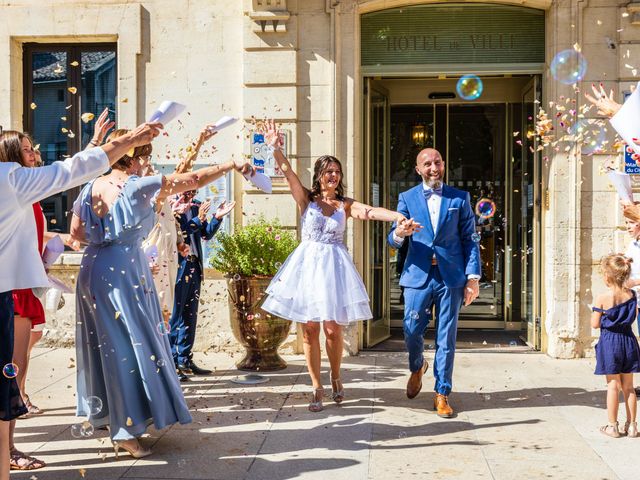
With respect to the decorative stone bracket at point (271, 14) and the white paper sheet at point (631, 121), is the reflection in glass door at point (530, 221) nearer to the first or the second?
the decorative stone bracket at point (271, 14)

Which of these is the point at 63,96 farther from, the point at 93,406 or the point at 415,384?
the point at 415,384

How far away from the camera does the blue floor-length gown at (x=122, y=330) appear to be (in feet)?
15.3

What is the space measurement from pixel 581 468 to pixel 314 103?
520 cm

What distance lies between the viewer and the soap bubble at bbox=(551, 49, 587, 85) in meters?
8.28

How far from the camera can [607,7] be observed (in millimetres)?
8227

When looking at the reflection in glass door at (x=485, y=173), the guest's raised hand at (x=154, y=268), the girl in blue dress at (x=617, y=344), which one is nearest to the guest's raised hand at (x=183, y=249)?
the guest's raised hand at (x=154, y=268)

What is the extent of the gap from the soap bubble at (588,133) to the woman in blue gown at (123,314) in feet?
15.9

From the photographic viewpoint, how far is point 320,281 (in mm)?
6043

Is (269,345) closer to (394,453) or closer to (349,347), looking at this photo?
(349,347)

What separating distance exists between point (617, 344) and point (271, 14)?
522 cm

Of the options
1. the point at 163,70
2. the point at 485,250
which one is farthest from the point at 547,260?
the point at 163,70

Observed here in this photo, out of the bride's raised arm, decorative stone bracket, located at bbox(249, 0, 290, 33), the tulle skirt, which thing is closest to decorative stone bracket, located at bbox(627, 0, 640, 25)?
decorative stone bracket, located at bbox(249, 0, 290, 33)

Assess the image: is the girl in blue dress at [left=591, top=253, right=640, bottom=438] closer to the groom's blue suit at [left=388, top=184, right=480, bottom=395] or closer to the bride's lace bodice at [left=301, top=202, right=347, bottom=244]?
the groom's blue suit at [left=388, top=184, right=480, bottom=395]

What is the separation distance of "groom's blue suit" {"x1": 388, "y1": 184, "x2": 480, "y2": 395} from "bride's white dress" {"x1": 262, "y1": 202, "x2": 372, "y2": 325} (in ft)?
1.41
